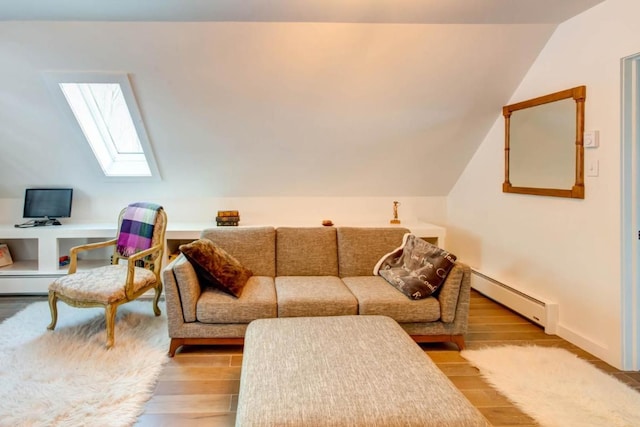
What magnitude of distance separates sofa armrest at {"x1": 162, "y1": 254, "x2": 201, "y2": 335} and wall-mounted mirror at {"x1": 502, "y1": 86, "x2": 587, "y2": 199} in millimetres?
2703

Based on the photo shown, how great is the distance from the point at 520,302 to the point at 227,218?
9.09ft

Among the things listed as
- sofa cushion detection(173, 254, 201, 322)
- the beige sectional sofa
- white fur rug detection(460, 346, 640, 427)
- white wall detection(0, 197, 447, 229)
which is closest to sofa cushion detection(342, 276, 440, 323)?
the beige sectional sofa

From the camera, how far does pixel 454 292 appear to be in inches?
108

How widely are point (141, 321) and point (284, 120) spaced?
2.02 m

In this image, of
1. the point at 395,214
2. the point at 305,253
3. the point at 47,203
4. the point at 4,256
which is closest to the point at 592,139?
the point at 395,214

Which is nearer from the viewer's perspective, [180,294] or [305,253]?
[180,294]

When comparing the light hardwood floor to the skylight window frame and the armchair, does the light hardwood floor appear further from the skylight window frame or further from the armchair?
the skylight window frame

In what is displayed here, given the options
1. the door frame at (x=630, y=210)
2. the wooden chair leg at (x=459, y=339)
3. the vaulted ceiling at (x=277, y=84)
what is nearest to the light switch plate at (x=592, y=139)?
the door frame at (x=630, y=210)

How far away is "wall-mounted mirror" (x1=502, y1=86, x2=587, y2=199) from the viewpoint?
287cm

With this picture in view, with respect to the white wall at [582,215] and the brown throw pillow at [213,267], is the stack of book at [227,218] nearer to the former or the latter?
the brown throw pillow at [213,267]

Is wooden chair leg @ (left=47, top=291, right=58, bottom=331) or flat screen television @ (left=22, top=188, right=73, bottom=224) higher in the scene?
flat screen television @ (left=22, top=188, right=73, bottom=224)

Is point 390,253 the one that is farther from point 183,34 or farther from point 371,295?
point 183,34

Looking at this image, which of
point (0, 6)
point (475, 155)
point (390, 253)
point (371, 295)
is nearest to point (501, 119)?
point (475, 155)

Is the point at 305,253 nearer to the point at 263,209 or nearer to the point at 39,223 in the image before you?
the point at 263,209
